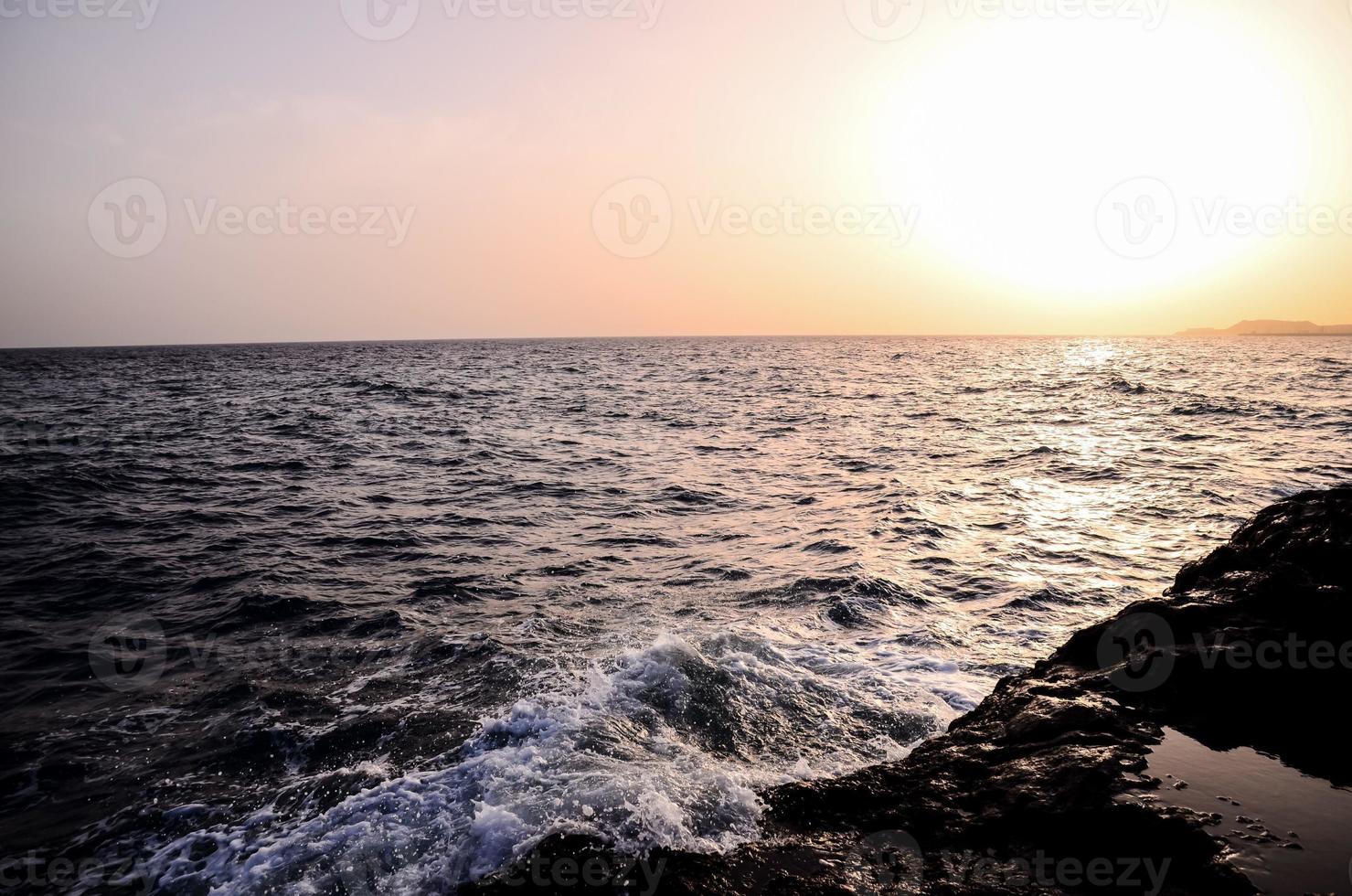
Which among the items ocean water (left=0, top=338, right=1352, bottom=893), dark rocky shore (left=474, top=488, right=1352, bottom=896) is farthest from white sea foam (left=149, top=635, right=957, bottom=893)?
dark rocky shore (left=474, top=488, right=1352, bottom=896)

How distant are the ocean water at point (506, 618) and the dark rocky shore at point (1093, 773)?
0.57 meters

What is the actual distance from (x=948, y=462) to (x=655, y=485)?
10.00 m

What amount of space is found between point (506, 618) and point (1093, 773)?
760 centimetres

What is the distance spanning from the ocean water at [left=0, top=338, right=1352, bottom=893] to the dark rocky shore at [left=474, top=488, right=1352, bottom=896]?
1.86 feet

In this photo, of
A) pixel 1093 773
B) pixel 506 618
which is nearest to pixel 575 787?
pixel 1093 773

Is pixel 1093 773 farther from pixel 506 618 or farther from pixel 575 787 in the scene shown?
pixel 506 618

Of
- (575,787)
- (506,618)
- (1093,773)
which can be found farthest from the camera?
(506,618)

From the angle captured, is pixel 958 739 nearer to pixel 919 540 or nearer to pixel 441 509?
pixel 919 540

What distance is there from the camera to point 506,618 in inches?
385

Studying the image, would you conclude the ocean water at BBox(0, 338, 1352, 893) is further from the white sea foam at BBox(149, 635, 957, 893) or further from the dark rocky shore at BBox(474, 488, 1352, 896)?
the dark rocky shore at BBox(474, 488, 1352, 896)

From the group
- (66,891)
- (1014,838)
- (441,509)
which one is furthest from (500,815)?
(441,509)

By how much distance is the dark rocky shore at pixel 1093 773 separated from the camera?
398cm

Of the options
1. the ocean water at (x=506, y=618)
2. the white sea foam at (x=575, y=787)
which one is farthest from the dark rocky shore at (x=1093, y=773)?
the ocean water at (x=506, y=618)

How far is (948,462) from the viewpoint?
2127cm
